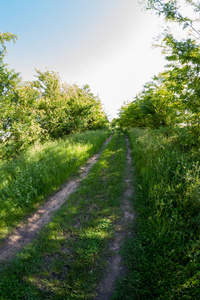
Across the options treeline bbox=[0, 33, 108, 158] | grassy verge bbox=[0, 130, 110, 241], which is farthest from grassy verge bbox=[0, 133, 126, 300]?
treeline bbox=[0, 33, 108, 158]

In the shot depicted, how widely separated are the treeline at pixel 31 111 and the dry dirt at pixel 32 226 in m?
4.45

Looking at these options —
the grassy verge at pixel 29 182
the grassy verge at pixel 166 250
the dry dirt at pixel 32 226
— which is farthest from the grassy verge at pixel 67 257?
the grassy verge at pixel 29 182

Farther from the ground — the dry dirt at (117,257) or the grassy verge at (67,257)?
the grassy verge at (67,257)

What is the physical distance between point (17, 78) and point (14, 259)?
9070 mm

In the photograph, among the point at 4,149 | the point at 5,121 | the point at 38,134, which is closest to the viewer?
the point at 4,149

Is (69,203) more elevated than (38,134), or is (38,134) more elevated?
(38,134)

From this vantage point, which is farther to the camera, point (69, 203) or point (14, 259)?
point (69, 203)

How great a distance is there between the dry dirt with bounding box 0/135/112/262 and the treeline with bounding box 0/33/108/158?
445 cm

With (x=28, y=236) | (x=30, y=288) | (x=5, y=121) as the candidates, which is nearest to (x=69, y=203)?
(x=28, y=236)

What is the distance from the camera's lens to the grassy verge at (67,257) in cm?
184

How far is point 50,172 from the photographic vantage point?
5.21 m

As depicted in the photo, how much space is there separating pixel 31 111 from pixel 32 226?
25.0 feet

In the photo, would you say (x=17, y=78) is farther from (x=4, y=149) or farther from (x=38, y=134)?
(x=4, y=149)

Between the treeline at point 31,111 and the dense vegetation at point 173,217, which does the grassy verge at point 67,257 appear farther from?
the treeline at point 31,111
